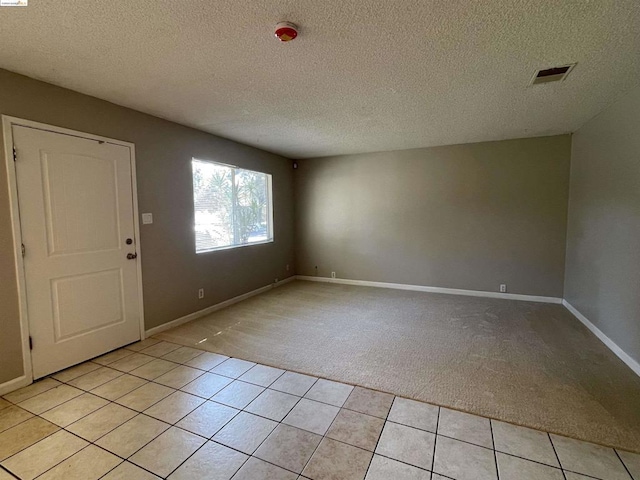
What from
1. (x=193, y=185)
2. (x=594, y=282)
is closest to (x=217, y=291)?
(x=193, y=185)

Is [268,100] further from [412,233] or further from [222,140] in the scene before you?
[412,233]

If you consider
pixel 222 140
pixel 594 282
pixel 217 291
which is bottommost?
pixel 217 291

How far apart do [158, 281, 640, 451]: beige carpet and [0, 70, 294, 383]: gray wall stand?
0.46 metres

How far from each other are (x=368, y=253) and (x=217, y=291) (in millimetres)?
2736

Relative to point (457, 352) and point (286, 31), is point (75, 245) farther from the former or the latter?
point (457, 352)

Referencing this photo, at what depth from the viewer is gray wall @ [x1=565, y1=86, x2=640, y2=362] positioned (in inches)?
103

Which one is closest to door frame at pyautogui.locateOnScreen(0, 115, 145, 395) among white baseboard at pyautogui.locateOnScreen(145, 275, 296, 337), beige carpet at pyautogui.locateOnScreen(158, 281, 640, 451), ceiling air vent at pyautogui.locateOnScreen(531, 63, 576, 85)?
white baseboard at pyautogui.locateOnScreen(145, 275, 296, 337)

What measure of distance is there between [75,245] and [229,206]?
6.91 ft

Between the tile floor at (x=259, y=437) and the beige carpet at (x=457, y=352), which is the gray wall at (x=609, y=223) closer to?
the beige carpet at (x=457, y=352)

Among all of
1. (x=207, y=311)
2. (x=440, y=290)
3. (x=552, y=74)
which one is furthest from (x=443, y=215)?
(x=207, y=311)

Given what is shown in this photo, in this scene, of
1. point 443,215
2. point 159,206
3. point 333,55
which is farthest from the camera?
point 443,215

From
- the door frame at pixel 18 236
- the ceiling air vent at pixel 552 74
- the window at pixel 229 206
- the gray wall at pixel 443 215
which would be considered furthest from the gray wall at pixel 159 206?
the ceiling air vent at pixel 552 74

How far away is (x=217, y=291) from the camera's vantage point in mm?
4324

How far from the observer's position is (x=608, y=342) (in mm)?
2998
